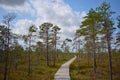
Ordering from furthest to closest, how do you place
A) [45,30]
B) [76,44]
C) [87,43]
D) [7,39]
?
1. [45,30]
2. [76,44]
3. [87,43]
4. [7,39]

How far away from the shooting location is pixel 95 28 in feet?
116

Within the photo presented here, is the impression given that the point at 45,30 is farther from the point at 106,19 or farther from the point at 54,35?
the point at 106,19

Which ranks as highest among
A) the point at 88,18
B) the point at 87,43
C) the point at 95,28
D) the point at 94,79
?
the point at 88,18

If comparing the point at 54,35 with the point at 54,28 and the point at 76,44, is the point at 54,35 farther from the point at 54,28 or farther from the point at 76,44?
the point at 76,44

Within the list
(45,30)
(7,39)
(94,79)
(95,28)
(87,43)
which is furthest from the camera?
(45,30)

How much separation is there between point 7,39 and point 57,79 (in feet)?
32.8

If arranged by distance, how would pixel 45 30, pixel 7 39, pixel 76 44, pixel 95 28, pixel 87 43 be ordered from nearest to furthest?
pixel 7 39, pixel 95 28, pixel 87 43, pixel 76 44, pixel 45 30

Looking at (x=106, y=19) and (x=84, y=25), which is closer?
(x=106, y=19)

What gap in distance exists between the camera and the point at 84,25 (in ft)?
122

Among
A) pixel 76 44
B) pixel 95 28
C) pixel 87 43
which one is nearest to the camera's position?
pixel 95 28

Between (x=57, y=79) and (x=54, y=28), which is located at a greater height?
(x=54, y=28)

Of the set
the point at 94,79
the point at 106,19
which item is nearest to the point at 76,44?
the point at 94,79

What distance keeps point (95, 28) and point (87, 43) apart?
4557mm

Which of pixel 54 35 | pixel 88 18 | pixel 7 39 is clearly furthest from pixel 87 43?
pixel 7 39
